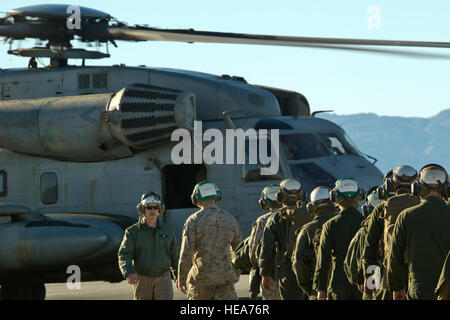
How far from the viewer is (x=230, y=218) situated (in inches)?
401

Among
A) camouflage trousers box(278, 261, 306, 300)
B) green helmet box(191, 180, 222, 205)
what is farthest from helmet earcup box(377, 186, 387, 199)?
green helmet box(191, 180, 222, 205)

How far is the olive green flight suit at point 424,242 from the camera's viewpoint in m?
7.51

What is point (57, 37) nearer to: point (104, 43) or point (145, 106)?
point (104, 43)

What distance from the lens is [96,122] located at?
1533 centimetres

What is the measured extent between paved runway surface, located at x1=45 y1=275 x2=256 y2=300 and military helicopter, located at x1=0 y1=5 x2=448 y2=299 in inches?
92.1

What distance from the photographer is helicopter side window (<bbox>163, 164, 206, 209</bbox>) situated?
15422mm

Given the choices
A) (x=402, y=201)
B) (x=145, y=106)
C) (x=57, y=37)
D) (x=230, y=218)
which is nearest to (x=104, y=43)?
(x=57, y=37)

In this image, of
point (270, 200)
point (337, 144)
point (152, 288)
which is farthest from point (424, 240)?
point (337, 144)

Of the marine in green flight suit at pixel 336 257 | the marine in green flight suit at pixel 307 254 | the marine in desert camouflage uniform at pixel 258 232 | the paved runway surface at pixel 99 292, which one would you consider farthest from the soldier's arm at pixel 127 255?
the paved runway surface at pixel 99 292

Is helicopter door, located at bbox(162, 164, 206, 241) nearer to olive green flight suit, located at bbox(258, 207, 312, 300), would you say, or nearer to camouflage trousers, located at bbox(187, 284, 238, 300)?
olive green flight suit, located at bbox(258, 207, 312, 300)

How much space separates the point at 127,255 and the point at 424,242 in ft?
12.9

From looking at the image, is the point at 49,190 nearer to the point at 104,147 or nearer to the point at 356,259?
the point at 104,147
